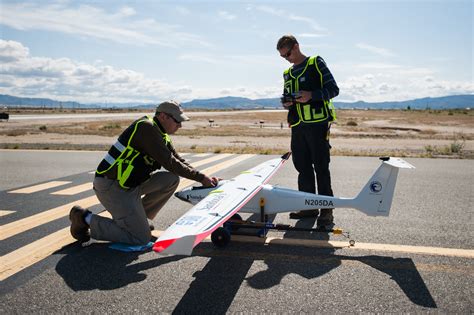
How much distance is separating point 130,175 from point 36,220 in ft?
7.95

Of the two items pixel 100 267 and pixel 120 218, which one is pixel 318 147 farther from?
pixel 100 267

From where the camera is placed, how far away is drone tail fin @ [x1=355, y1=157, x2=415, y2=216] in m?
5.27

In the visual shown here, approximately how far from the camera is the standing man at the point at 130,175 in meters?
5.08

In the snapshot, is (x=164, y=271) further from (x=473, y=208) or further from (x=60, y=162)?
(x=60, y=162)

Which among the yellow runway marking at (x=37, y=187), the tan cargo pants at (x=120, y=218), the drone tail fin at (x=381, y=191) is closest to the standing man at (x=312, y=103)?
the drone tail fin at (x=381, y=191)

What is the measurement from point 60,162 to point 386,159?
1152 centimetres

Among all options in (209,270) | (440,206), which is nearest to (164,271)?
(209,270)

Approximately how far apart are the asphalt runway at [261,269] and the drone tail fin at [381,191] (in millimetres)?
479

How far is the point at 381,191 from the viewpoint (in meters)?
5.34

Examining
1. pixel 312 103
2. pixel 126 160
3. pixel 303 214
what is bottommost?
pixel 303 214

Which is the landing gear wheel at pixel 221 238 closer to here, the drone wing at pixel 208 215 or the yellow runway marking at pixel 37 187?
the drone wing at pixel 208 215

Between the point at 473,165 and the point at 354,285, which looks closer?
the point at 354,285

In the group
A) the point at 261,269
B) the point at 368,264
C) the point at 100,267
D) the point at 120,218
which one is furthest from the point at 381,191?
the point at 100,267

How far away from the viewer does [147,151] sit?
509 cm
